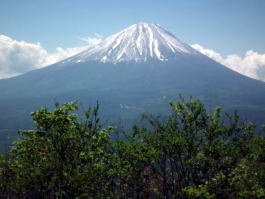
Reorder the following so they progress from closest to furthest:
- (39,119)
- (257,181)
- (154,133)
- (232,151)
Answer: (257,181)
(39,119)
(232,151)
(154,133)

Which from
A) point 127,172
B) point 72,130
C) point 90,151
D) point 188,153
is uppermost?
point 72,130

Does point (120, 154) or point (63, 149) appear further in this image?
point (120, 154)

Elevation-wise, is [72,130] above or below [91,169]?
above

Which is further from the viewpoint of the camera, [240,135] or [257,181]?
[240,135]

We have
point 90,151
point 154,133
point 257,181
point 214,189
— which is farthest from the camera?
point 154,133

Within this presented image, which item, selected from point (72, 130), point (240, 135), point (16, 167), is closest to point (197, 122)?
point (240, 135)

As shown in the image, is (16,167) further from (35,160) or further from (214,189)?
(214,189)

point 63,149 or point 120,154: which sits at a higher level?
point 63,149
